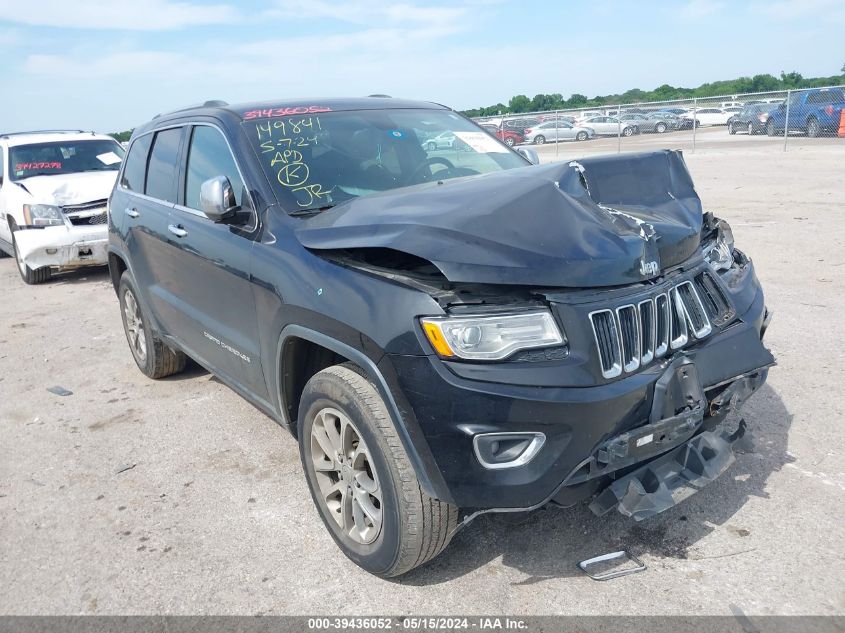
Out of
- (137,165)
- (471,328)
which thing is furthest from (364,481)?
(137,165)

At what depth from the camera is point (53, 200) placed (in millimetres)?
9367

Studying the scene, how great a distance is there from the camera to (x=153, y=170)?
4.93 meters

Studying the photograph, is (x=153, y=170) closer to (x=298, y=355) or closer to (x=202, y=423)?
(x=202, y=423)

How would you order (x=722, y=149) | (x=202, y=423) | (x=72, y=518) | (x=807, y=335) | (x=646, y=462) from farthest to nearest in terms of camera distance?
1. (x=722, y=149)
2. (x=807, y=335)
3. (x=202, y=423)
4. (x=72, y=518)
5. (x=646, y=462)

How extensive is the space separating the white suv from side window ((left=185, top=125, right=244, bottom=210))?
5757mm

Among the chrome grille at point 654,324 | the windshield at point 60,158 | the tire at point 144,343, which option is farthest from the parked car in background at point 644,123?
the chrome grille at point 654,324

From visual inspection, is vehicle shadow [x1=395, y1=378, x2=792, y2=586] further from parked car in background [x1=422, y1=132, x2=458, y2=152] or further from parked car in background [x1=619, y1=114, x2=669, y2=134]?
parked car in background [x1=619, y1=114, x2=669, y2=134]

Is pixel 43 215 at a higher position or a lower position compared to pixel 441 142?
lower

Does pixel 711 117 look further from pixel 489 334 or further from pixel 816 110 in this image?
pixel 489 334

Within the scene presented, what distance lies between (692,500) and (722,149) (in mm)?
22997

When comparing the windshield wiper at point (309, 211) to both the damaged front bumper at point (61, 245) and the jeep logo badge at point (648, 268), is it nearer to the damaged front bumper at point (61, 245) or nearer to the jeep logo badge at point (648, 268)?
the jeep logo badge at point (648, 268)

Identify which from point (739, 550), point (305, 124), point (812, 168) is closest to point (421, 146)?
point (305, 124)

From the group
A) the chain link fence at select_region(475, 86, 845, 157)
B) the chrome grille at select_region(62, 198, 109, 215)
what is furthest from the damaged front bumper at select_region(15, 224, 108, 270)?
the chain link fence at select_region(475, 86, 845, 157)

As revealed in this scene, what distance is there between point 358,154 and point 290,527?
6.21 ft
